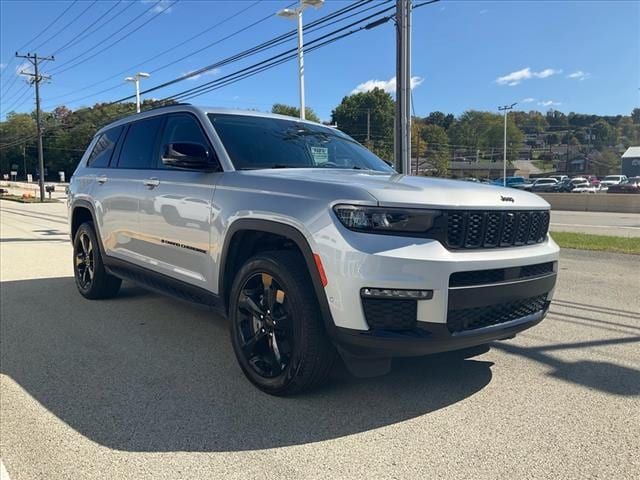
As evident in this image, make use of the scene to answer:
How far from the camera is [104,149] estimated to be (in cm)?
Answer: 598

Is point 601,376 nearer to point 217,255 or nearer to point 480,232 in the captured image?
point 480,232

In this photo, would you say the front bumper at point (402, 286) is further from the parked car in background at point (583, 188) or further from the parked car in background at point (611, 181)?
the parked car in background at point (611, 181)

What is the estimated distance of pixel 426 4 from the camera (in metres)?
12.2

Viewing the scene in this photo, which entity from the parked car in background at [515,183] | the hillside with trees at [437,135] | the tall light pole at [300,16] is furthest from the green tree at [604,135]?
the tall light pole at [300,16]

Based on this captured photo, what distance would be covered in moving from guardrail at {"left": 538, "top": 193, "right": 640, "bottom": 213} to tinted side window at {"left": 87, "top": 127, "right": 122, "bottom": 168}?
90.6 ft

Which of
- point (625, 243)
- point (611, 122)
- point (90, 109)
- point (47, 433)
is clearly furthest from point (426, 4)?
point (611, 122)

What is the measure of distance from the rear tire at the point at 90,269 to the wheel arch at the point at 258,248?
2677 millimetres

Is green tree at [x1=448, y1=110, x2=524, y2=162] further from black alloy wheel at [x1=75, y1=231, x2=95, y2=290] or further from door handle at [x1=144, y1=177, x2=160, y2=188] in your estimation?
door handle at [x1=144, y1=177, x2=160, y2=188]

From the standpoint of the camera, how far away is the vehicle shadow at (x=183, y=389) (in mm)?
2938

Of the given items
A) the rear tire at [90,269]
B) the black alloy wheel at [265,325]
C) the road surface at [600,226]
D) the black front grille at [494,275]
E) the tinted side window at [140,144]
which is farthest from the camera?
the road surface at [600,226]

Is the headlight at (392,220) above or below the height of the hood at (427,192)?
below

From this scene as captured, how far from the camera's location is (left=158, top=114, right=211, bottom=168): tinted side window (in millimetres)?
4277

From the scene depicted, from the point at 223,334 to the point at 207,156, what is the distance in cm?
171

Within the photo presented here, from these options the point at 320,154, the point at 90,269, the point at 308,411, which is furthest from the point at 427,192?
the point at 90,269
